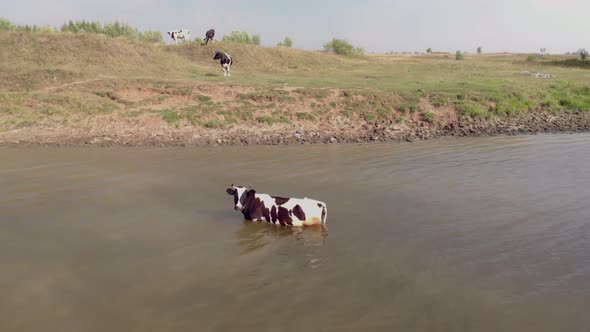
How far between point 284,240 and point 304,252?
2.01 feet

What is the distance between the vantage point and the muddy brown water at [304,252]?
5.12 m

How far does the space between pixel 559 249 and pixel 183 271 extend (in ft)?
18.7

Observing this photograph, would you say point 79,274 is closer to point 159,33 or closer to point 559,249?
point 559,249

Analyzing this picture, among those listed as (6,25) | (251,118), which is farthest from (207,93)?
(6,25)

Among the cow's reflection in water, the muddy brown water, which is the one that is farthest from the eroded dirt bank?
the cow's reflection in water

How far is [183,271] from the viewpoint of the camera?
6.28 metres

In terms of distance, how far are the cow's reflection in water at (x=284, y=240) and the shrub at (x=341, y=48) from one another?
44180 mm

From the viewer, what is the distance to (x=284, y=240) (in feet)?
24.1

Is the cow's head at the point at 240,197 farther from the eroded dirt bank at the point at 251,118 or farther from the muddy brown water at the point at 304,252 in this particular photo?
the eroded dirt bank at the point at 251,118

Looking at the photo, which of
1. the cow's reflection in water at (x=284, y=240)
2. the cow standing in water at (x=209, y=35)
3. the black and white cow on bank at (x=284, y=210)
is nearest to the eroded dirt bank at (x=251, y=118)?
the black and white cow on bank at (x=284, y=210)

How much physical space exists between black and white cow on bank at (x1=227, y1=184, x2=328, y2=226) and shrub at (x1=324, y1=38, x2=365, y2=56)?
43791 millimetres

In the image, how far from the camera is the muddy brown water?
16.8 ft

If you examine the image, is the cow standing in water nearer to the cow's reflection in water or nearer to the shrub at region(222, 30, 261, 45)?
the shrub at region(222, 30, 261, 45)

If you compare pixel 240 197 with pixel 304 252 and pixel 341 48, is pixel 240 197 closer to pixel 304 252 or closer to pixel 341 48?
pixel 304 252
